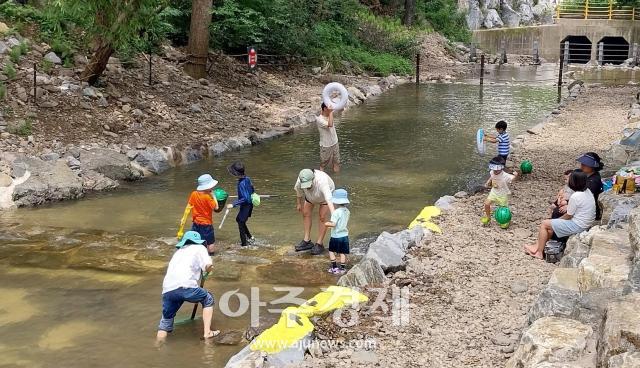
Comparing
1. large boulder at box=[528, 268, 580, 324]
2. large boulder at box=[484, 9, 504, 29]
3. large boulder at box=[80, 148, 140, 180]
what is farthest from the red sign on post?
large boulder at box=[484, 9, 504, 29]

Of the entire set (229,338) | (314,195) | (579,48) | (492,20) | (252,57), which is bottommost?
(229,338)

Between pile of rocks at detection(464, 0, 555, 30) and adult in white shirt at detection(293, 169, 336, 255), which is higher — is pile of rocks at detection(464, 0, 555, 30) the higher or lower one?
the higher one

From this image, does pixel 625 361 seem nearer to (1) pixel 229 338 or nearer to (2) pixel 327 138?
(1) pixel 229 338

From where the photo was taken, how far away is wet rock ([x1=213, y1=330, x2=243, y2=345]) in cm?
632

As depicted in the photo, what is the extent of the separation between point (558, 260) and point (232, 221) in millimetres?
4767

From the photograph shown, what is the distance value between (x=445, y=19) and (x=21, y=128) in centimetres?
3545

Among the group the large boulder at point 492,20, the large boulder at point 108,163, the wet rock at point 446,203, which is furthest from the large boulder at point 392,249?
the large boulder at point 492,20

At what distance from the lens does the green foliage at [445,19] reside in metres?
43.0

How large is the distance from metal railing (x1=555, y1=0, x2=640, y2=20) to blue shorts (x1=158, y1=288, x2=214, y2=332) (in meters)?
40.7

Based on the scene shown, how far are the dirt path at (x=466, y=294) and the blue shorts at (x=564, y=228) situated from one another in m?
0.45

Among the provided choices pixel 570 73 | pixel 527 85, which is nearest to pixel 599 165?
pixel 527 85

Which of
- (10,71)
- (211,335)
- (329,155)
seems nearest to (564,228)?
(211,335)

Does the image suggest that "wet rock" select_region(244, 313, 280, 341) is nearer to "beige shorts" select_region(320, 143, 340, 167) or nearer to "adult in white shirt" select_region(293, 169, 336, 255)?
"adult in white shirt" select_region(293, 169, 336, 255)

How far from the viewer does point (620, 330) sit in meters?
3.94
